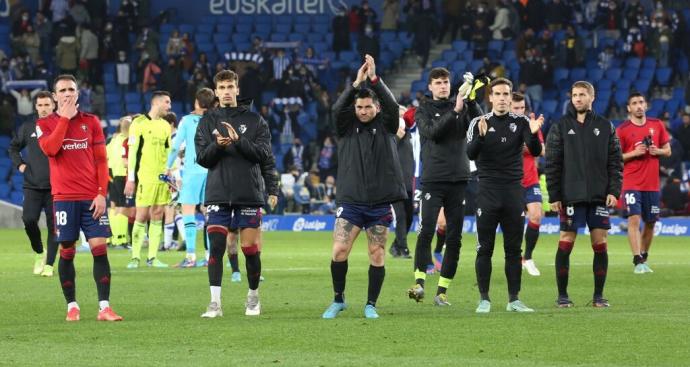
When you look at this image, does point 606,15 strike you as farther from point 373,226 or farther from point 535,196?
point 373,226

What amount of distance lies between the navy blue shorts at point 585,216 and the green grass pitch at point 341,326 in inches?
30.7

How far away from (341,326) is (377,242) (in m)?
1.20

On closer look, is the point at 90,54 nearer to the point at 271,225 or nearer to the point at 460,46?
the point at 271,225

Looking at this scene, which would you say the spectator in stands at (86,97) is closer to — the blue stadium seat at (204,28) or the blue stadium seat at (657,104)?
the blue stadium seat at (204,28)

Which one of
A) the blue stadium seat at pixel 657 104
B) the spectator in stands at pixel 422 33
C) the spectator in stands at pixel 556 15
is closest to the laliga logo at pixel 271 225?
the spectator in stands at pixel 422 33

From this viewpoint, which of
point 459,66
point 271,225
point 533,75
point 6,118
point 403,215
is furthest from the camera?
point 459,66

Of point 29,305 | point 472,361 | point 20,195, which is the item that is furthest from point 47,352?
point 20,195

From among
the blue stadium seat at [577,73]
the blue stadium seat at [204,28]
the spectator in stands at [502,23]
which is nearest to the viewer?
the blue stadium seat at [577,73]

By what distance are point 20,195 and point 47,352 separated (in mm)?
29307

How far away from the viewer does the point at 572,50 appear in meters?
40.4

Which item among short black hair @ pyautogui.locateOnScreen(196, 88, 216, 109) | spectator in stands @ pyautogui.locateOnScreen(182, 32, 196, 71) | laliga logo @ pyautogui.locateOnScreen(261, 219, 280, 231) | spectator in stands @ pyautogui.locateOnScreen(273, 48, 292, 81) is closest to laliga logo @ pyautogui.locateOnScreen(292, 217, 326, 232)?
laliga logo @ pyautogui.locateOnScreen(261, 219, 280, 231)

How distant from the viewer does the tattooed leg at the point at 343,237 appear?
13.4 m

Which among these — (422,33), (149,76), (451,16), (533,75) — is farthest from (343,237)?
(451,16)

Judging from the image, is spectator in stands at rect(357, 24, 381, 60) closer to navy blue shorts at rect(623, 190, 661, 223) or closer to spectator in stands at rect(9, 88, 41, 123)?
spectator in stands at rect(9, 88, 41, 123)
